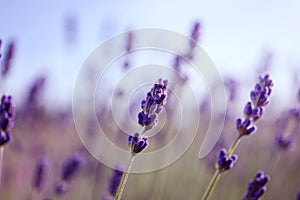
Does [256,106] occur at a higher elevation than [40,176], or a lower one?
higher

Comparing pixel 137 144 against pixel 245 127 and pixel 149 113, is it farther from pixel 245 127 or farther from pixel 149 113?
pixel 245 127

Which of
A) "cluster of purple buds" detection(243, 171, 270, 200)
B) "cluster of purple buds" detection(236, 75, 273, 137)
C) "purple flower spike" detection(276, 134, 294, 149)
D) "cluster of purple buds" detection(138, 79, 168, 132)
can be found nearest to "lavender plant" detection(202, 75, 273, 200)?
"cluster of purple buds" detection(236, 75, 273, 137)

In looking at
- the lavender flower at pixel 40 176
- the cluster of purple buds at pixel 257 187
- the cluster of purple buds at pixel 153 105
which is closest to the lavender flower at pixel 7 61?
the lavender flower at pixel 40 176

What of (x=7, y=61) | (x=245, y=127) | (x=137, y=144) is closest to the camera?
(x=137, y=144)

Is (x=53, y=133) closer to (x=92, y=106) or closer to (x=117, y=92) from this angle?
(x=92, y=106)

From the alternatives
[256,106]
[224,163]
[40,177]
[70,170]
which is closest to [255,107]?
[256,106]

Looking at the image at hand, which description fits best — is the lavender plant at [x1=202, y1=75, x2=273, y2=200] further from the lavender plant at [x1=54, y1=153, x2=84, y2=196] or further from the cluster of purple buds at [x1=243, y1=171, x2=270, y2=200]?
the lavender plant at [x1=54, y1=153, x2=84, y2=196]
